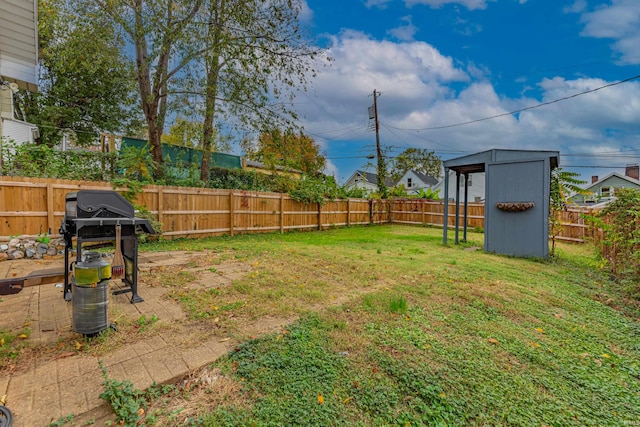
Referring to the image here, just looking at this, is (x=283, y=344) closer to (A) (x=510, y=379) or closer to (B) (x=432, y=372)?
(B) (x=432, y=372)

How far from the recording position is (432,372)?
2.02m

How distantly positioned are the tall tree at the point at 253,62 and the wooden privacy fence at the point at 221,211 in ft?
6.94

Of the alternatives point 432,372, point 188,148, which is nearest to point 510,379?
point 432,372

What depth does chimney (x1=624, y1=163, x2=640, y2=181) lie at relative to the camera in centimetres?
2166

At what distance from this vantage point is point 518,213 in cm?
702

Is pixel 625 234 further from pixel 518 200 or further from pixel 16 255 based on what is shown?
pixel 16 255

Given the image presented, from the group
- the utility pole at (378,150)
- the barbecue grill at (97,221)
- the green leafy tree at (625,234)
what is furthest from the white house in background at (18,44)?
the utility pole at (378,150)

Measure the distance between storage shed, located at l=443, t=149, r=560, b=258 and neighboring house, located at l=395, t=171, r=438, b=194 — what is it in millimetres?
23634

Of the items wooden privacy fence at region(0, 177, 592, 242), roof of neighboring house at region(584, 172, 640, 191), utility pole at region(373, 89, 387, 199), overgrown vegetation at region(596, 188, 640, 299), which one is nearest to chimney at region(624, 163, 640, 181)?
roof of neighboring house at region(584, 172, 640, 191)

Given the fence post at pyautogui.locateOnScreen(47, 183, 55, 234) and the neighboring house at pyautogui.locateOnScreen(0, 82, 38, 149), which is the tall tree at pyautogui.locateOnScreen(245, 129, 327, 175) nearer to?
the fence post at pyautogui.locateOnScreen(47, 183, 55, 234)

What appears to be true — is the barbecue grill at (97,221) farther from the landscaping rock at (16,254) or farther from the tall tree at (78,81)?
the tall tree at (78,81)

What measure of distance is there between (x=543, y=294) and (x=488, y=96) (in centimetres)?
1491

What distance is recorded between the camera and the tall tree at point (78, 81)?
8016 millimetres

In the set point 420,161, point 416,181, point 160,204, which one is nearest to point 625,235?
point 160,204
